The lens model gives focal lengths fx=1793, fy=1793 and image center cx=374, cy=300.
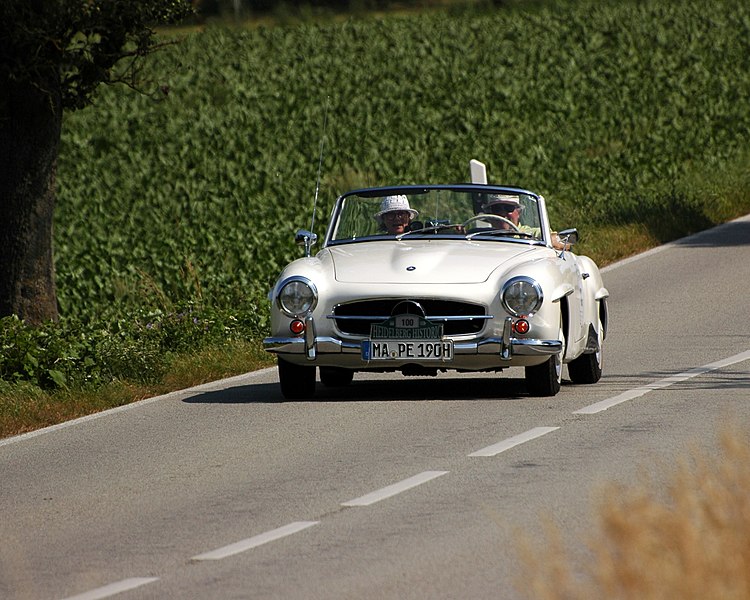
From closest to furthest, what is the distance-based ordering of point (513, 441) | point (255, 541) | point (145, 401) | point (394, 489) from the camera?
point (255, 541)
point (394, 489)
point (513, 441)
point (145, 401)

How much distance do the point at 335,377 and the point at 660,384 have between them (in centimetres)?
249

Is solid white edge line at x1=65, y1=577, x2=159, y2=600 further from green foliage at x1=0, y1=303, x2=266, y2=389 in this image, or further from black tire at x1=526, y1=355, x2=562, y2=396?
green foliage at x1=0, y1=303, x2=266, y2=389

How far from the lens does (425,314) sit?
1212cm

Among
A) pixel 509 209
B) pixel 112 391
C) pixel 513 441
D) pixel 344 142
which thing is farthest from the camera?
pixel 344 142

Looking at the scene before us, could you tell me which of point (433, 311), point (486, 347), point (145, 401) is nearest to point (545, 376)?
point (486, 347)

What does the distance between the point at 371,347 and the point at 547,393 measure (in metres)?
1.34

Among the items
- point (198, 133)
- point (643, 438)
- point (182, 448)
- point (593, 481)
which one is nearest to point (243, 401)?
point (182, 448)

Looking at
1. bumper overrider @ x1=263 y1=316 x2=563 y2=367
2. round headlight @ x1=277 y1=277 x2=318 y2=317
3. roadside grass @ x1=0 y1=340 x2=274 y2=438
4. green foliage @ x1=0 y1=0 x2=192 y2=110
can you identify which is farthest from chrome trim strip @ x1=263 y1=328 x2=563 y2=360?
green foliage @ x1=0 y1=0 x2=192 y2=110

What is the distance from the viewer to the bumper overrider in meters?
12.0

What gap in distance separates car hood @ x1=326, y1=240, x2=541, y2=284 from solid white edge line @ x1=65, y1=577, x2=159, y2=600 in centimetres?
544

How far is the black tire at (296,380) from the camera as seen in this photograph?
12727mm

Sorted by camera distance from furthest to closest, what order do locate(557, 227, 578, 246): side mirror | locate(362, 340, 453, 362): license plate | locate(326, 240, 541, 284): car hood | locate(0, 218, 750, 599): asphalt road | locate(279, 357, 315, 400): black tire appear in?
locate(557, 227, 578, 246): side mirror
locate(279, 357, 315, 400): black tire
locate(326, 240, 541, 284): car hood
locate(362, 340, 453, 362): license plate
locate(0, 218, 750, 599): asphalt road

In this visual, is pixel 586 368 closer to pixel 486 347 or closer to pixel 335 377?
pixel 486 347

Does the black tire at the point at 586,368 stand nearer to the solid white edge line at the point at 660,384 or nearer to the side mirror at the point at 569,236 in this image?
the solid white edge line at the point at 660,384
